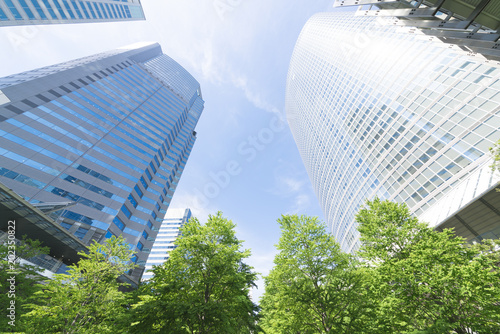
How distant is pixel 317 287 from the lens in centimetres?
1158

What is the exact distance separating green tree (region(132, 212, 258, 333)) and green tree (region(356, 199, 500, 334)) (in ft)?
25.4

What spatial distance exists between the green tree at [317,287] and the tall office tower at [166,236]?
75.9 m

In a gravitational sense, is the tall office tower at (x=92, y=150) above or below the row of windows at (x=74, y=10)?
below

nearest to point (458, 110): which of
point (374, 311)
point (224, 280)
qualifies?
point (374, 311)

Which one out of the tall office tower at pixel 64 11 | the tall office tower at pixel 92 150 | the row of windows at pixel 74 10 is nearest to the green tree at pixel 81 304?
the tall office tower at pixel 92 150

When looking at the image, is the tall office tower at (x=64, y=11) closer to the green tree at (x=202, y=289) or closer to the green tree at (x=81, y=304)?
the green tree at (x=81, y=304)

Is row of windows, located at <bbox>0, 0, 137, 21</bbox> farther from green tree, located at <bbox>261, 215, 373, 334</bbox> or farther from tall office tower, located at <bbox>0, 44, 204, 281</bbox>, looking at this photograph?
green tree, located at <bbox>261, 215, 373, 334</bbox>

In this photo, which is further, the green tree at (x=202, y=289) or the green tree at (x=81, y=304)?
the green tree at (x=81, y=304)

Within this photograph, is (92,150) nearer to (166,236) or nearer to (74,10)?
(74,10)

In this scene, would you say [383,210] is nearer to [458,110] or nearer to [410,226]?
[410,226]

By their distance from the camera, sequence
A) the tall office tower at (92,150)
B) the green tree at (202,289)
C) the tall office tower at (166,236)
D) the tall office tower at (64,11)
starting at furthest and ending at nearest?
the tall office tower at (166,236) < the tall office tower at (64,11) < the tall office tower at (92,150) < the green tree at (202,289)

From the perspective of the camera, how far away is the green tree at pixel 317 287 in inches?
404

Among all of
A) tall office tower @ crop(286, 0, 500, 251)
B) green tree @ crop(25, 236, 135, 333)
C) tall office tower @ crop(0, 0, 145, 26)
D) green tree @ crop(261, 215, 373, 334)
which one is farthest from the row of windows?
green tree @ crop(261, 215, 373, 334)

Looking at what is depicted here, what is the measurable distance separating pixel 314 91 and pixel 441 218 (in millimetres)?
65579
